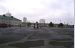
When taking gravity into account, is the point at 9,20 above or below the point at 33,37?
above

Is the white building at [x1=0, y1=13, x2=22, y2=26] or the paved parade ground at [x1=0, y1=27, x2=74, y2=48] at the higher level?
the white building at [x1=0, y1=13, x2=22, y2=26]

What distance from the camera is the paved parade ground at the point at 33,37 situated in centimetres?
186

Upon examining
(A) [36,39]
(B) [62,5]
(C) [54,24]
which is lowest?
(A) [36,39]

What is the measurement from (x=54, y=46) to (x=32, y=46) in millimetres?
470

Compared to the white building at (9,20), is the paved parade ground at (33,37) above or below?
below

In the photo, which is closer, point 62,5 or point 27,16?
point 62,5

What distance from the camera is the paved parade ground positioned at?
186cm

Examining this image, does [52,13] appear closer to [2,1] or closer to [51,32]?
[51,32]

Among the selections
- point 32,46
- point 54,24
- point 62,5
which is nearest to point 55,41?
point 54,24

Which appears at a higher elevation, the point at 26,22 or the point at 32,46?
the point at 26,22

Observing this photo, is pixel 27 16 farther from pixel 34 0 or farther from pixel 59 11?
pixel 59 11

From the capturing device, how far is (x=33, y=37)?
1938 mm

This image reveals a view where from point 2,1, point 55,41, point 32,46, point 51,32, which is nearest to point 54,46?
point 55,41

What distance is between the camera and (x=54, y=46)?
185cm
